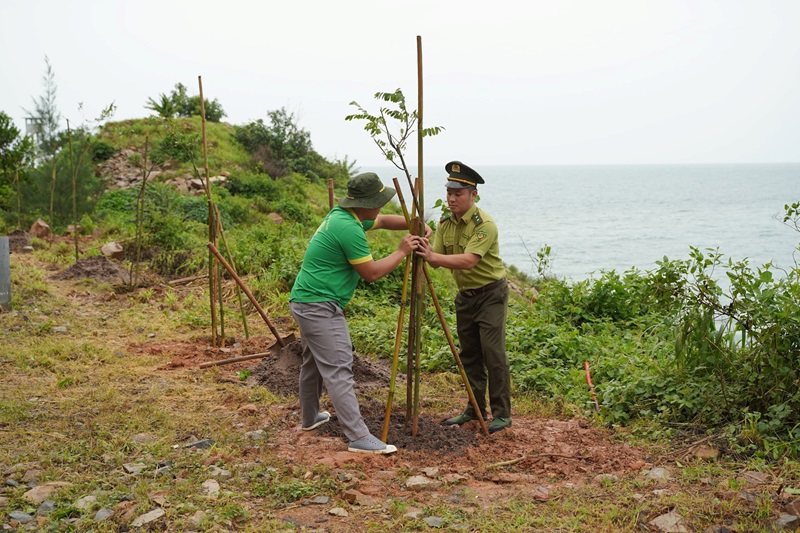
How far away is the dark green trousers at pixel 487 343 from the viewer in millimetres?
5137

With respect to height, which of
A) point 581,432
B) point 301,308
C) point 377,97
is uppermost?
point 377,97

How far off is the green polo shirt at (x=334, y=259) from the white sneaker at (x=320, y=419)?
2.99 ft

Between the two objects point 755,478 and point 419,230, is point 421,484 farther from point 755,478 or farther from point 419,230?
point 755,478

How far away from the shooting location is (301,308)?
15.5 ft

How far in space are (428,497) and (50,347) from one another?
4649 millimetres

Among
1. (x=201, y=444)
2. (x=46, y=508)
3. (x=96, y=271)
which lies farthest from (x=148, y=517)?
(x=96, y=271)

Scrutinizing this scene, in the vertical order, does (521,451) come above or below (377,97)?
below

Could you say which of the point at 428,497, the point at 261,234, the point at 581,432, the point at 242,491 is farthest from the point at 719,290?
the point at 261,234

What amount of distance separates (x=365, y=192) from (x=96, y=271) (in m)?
7.69

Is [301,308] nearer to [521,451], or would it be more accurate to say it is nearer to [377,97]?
[377,97]

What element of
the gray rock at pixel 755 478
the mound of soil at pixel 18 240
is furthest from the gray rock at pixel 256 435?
the mound of soil at pixel 18 240

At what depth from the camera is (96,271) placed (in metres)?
11.0

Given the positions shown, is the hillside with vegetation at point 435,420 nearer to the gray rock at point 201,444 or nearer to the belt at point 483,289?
the gray rock at point 201,444

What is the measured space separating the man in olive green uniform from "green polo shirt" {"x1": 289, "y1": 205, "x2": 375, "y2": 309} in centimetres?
65
